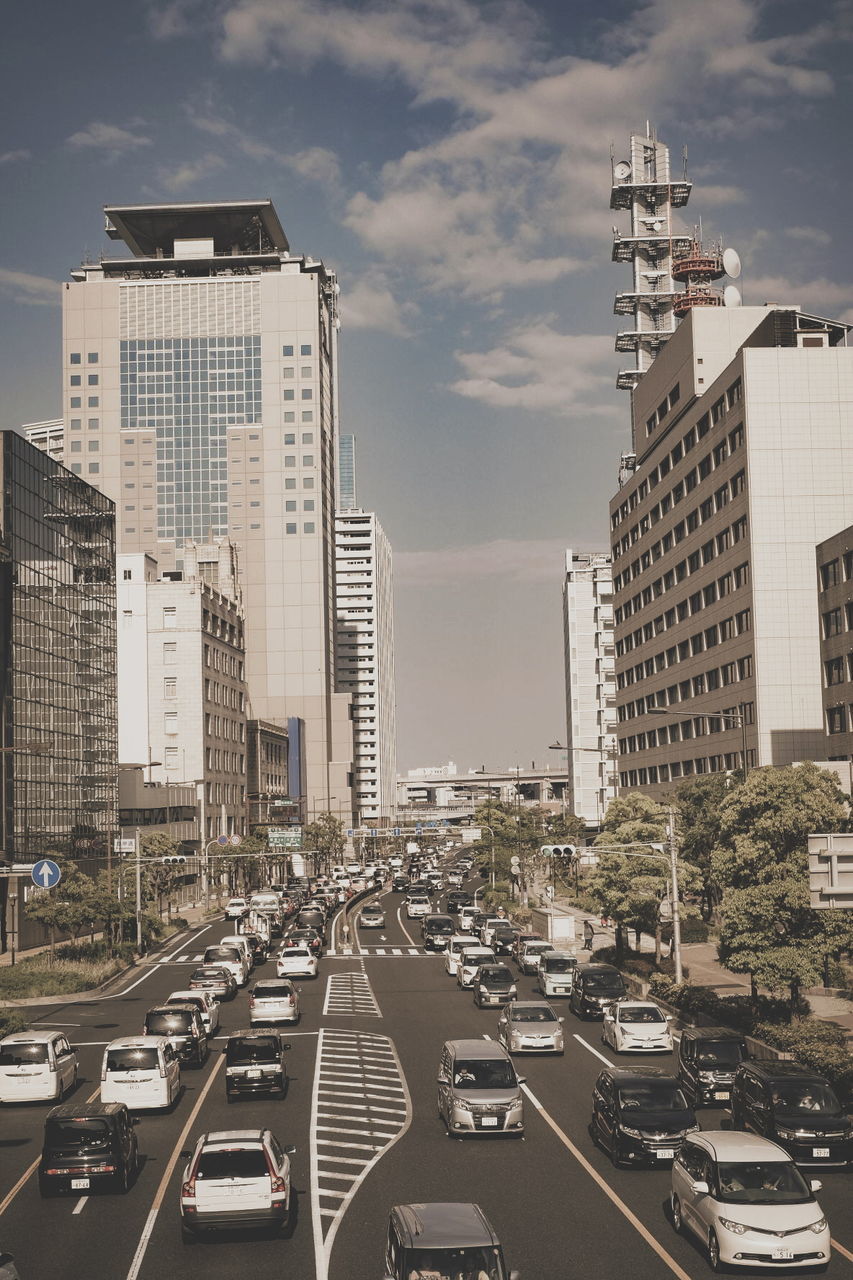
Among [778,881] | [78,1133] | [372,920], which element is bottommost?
[372,920]

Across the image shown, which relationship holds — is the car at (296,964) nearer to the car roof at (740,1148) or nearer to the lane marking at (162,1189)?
the lane marking at (162,1189)

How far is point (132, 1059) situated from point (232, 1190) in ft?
39.5

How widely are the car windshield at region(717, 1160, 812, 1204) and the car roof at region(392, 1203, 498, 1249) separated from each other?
4.51 meters

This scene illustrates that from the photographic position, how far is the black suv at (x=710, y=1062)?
1281 inches

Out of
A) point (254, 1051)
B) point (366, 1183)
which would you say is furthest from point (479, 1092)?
point (254, 1051)

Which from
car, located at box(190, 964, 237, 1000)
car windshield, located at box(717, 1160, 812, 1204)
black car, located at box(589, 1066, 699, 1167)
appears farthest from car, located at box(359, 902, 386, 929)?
car windshield, located at box(717, 1160, 812, 1204)

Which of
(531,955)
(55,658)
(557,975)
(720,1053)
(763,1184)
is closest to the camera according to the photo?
(763,1184)

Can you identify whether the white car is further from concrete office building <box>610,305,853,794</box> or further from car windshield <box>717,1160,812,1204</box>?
car windshield <box>717,1160,812,1204</box>

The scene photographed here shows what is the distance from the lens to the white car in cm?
6288

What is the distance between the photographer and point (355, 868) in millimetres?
162125

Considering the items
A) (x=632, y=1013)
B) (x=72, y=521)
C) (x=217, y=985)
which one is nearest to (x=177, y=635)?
(x=72, y=521)

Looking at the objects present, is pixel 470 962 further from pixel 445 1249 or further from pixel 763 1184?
pixel 445 1249

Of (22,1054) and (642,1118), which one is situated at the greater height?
(642,1118)

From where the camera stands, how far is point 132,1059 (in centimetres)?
3225
